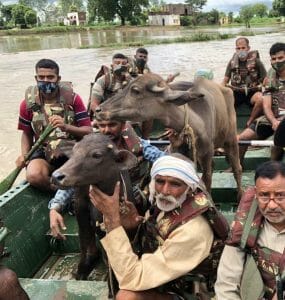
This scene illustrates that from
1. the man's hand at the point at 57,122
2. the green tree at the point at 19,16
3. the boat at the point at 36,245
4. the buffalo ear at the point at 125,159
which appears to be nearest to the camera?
the buffalo ear at the point at 125,159

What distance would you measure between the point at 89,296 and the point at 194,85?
93.1 inches

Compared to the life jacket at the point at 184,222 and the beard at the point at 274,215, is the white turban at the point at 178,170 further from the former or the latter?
the beard at the point at 274,215

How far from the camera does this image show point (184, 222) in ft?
8.19

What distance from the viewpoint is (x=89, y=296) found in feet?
10.2

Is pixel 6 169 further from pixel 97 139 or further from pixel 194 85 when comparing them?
pixel 97 139

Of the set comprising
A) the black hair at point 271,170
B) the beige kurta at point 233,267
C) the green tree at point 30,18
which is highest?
the black hair at point 271,170

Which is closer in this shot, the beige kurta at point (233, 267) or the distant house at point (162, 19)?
the beige kurta at point (233, 267)

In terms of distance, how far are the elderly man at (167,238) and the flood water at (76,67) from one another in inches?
314

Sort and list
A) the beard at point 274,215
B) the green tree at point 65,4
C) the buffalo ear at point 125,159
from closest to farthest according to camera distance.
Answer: the beard at point 274,215
the buffalo ear at point 125,159
the green tree at point 65,4

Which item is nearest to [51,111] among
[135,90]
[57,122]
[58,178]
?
[57,122]

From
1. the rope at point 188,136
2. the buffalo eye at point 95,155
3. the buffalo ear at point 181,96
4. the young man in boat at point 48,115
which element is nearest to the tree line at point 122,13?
the young man in boat at point 48,115

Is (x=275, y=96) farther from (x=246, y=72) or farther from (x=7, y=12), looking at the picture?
(x=7, y=12)

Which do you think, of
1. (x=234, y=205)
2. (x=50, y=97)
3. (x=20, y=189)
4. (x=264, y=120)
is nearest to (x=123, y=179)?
(x=20, y=189)

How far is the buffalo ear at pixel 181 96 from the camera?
386 centimetres
